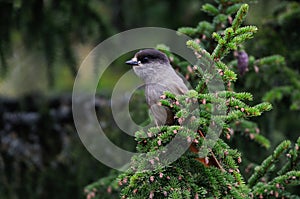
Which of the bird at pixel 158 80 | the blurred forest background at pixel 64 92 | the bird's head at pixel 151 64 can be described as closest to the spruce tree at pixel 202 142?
the bird at pixel 158 80

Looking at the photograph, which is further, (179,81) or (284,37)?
(284,37)

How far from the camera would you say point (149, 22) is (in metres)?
6.12

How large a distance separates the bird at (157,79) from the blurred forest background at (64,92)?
25.0 inches

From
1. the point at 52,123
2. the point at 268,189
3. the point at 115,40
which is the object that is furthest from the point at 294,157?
the point at 52,123

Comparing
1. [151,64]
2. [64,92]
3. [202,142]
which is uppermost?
[64,92]

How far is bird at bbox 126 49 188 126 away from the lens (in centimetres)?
274

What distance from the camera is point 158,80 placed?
9.70 feet

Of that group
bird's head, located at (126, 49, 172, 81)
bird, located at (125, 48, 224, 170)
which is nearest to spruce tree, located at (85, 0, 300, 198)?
bird, located at (125, 48, 224, 170)

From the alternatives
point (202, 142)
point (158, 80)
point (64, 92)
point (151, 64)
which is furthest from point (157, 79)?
point (64, 92)

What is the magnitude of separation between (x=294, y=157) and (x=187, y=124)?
2.36 ft

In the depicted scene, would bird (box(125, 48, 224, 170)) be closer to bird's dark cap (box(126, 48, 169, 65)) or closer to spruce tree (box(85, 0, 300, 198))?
→ bird's dark cap (box(126, 48, 169, 65))

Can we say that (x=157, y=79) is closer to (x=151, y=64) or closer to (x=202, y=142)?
(x=151, y=64)

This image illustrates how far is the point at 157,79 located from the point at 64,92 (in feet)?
9.96

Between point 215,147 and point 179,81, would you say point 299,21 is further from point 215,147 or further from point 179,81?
point 215,147
